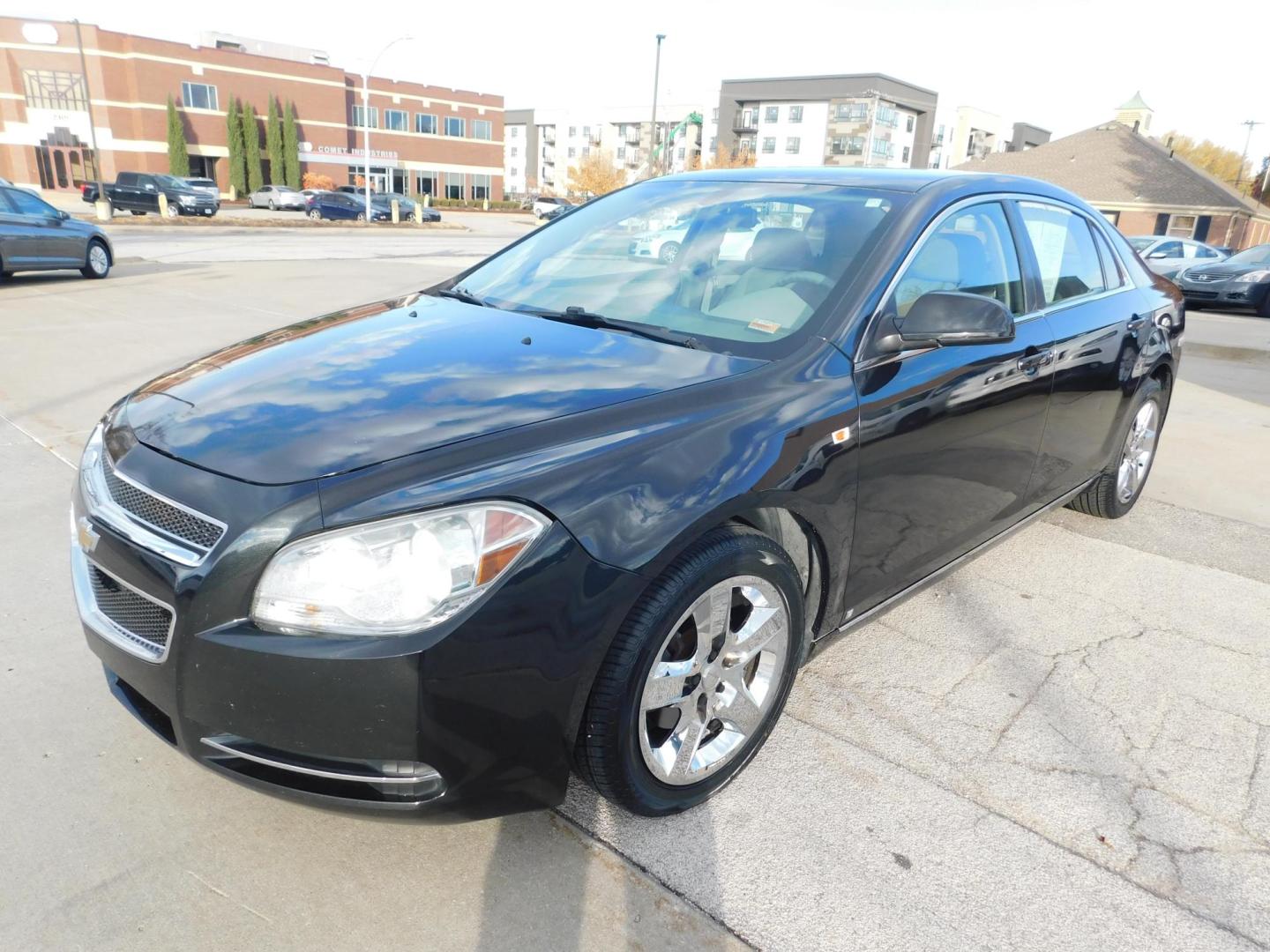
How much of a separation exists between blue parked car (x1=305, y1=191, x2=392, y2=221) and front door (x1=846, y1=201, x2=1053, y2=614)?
44625 mm

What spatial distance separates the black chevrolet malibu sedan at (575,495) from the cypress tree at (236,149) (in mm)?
63425

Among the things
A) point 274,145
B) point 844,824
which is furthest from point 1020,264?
point 274,145

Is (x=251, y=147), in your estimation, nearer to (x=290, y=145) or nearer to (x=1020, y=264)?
(x=290, y=145)

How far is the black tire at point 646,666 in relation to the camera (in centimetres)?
208

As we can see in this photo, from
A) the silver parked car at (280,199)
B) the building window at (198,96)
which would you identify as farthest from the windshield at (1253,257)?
the building window at (198,96)

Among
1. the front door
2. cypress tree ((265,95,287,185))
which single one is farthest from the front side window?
cypress tree ((265,95,287,185))

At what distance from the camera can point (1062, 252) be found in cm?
391

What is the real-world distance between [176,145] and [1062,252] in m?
63.1

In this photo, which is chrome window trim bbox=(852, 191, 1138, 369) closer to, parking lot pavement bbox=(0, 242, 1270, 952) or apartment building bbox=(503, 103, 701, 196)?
parking lot pavement bbox=(0, 242, 1270, 952)

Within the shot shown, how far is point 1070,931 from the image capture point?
6.97 feet

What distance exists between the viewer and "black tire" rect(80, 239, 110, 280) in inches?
532

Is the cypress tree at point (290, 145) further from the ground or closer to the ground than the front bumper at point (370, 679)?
further from the ground

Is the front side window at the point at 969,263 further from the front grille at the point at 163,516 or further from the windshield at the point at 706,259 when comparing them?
the front grille at the point at 163,516

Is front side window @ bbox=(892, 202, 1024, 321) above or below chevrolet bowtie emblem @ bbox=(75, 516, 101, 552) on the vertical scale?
above
